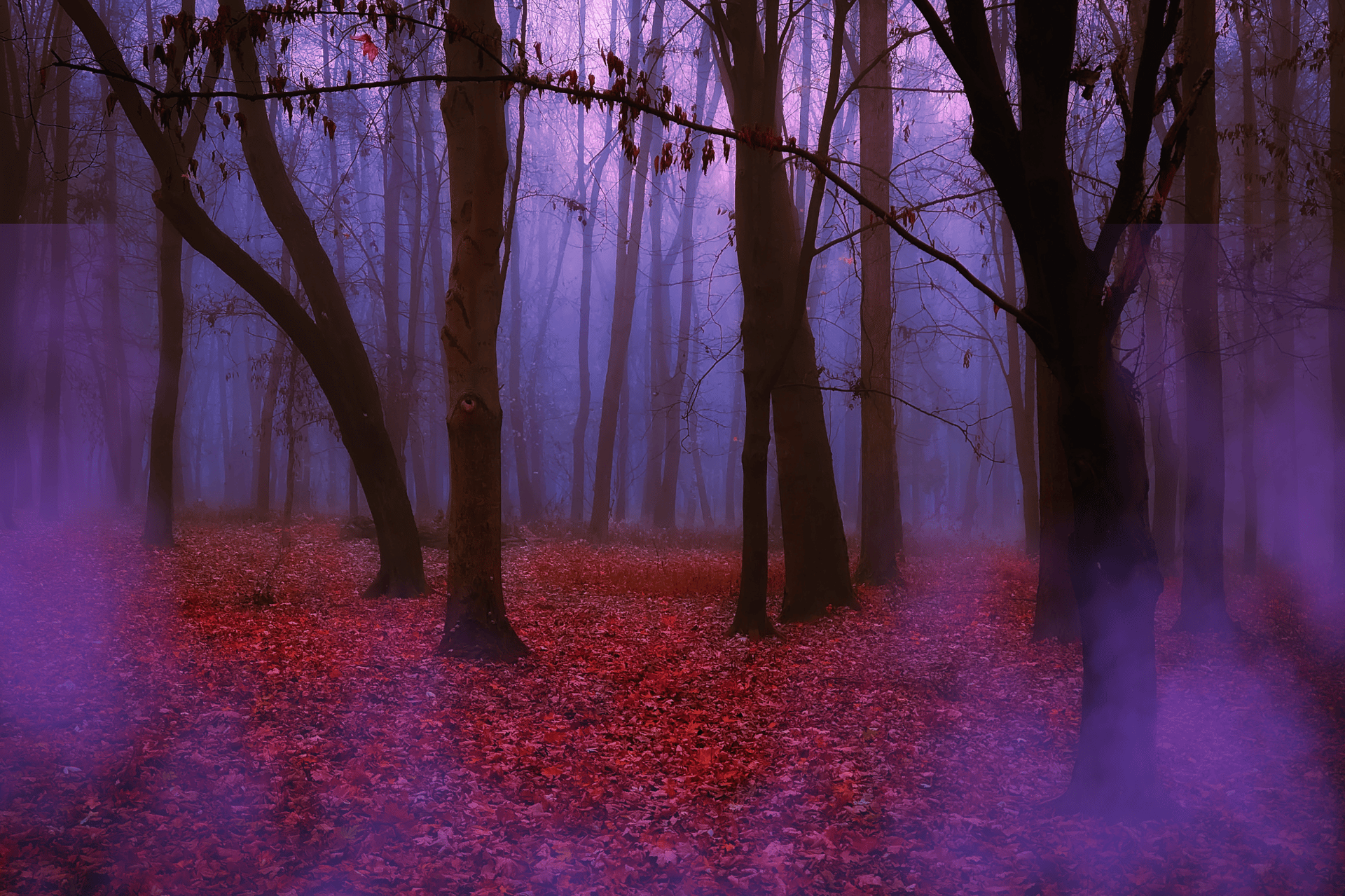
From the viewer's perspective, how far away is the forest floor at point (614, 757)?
3.73 meters

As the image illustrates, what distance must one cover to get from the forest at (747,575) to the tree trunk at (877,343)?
7cm

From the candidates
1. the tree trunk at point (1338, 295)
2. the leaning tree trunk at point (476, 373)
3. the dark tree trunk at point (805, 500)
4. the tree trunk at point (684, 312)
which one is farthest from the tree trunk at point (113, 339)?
the tree trunk at point (1338, 295)

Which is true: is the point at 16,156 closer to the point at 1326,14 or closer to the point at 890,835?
the point at 890,835

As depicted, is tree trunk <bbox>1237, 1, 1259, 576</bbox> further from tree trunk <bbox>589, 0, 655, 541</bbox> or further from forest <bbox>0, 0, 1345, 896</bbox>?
tree trunk <bbox>589, 0, 655, 541</bbox>

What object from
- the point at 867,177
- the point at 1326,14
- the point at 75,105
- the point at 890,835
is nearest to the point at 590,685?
the point at 890,835

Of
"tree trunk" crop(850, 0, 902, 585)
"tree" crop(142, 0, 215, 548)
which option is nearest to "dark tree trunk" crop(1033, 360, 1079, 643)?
"tree trunk" crop(850, 0, 902, 585)

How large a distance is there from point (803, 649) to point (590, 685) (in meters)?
2.39

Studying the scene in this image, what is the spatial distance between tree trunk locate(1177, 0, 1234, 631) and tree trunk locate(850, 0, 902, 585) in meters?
3.72

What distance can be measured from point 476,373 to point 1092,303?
506cm

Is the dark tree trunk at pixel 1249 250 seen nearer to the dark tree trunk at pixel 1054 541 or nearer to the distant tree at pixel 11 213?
the dark tree trunk at pixel 1054 541

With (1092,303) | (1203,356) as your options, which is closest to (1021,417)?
(1203,356)

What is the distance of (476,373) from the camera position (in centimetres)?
723

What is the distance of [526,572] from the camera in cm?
1345

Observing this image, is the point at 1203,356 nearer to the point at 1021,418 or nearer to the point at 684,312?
the point at 1021,418
